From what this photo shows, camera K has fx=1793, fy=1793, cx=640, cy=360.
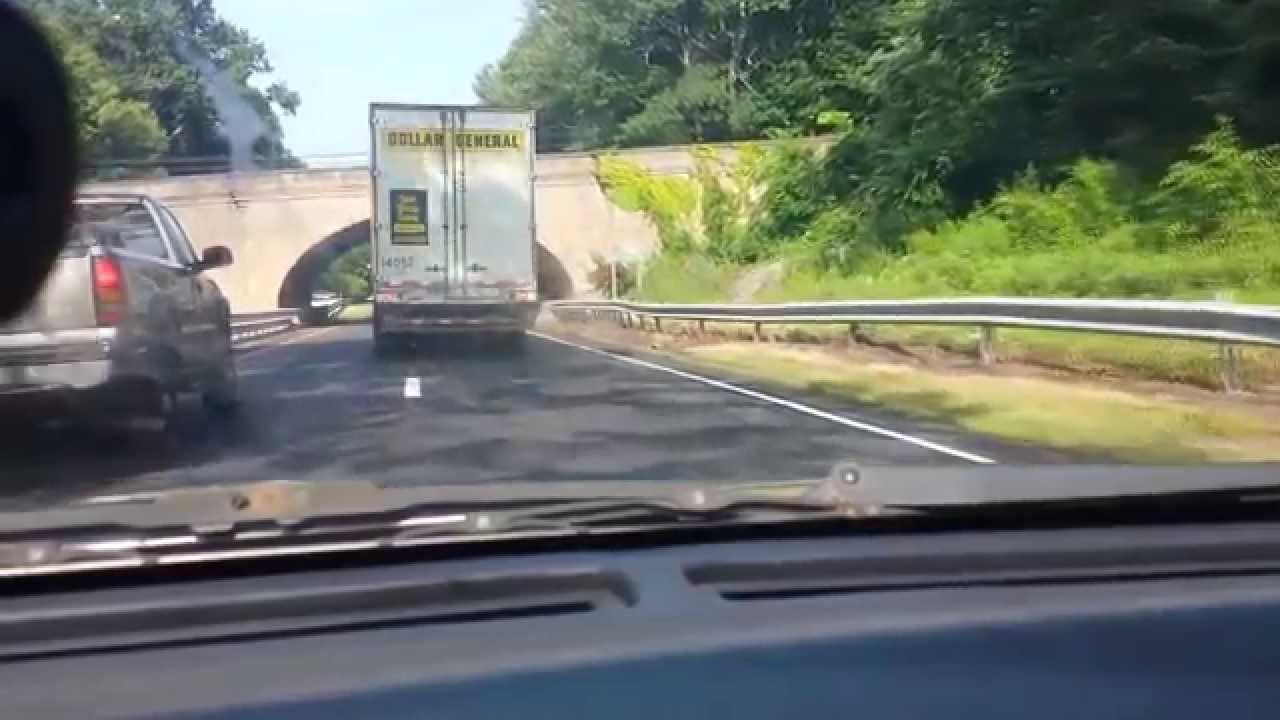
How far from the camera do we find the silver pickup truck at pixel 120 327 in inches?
283

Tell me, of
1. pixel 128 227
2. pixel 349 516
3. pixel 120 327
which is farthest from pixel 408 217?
pixel 349 516

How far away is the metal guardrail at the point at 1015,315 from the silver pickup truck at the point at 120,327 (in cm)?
605

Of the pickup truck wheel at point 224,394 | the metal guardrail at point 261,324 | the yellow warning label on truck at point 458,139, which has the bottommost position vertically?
the pickup truck wheel at point 224,394

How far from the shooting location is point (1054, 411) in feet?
37.6

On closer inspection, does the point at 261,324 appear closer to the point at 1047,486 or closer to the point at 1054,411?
the point at 1054,411

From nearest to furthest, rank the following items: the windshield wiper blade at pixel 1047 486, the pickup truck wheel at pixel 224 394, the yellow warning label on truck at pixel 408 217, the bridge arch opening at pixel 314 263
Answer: the windshield wiper blade at pixel 1047 486 < the pickup truck wheel at pixel 224 394 < the bridge arch opening at pixel 314 263 < the yellow warning label on truck at pixel 408 217

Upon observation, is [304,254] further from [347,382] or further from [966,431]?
[966,431]

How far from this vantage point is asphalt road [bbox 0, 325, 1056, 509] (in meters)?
7.94

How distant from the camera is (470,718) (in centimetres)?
270

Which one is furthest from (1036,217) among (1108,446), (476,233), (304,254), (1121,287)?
(304,254)

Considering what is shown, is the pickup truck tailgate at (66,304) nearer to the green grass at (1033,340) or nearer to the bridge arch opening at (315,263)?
the bridge arch opening at (315,263)

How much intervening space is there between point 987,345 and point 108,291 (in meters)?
8.84

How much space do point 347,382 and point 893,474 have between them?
828 cm

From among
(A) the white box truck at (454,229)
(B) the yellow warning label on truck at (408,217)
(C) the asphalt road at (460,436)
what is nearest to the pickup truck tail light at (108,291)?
(C) the asphalt road at (460,436)
